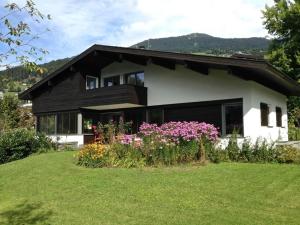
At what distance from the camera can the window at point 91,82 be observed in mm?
25938

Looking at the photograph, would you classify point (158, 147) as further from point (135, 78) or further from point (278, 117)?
point (278, 117)

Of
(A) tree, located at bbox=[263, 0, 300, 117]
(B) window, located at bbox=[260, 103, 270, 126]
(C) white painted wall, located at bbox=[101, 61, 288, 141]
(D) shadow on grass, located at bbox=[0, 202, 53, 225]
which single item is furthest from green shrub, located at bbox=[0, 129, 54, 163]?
(A) tree, located at bbox=[263, 0, 300, 117]

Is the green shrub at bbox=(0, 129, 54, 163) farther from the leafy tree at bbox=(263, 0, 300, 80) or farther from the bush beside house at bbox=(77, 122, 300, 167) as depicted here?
the leafy tree at bbox=(263, 0, 300, 80)

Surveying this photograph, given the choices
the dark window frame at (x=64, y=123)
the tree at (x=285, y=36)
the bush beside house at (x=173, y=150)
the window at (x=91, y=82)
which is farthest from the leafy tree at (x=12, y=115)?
the bush beside house at (x=173, y=150)

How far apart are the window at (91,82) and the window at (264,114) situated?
37.2ft

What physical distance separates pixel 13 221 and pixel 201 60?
37.6ft

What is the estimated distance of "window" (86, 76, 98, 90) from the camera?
2594 cm

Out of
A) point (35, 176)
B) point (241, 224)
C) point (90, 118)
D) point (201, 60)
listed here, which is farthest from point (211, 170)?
point (90, 118)

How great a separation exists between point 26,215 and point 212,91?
12812 mm

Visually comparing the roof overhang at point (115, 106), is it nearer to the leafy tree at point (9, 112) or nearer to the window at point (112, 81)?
the window at point (112, 81)

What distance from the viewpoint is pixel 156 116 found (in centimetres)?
2241

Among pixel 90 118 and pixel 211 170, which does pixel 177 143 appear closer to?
pixel 211 170

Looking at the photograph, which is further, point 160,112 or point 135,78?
point 135,78

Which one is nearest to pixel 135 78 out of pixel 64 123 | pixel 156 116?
pixel 156 116
